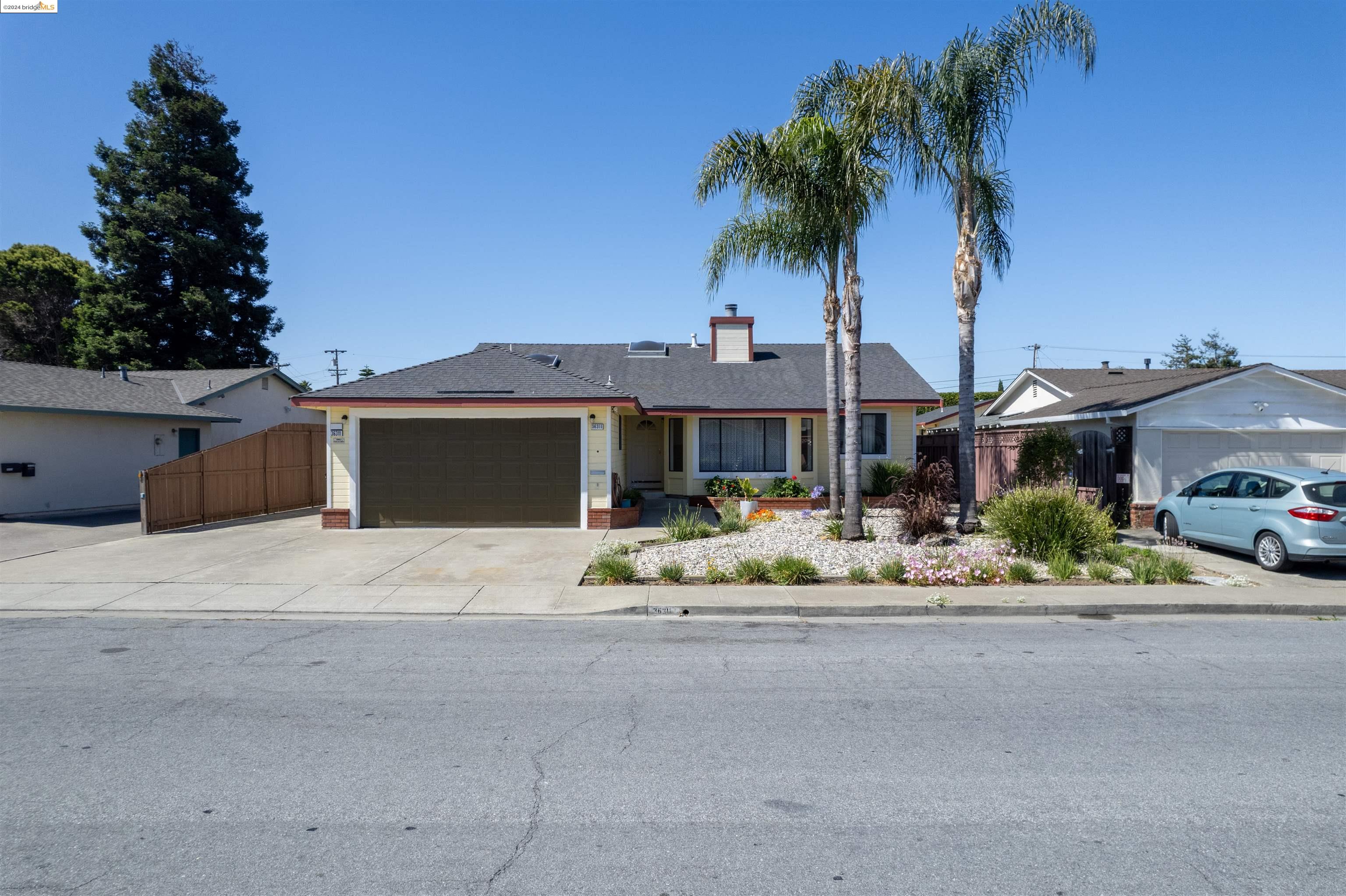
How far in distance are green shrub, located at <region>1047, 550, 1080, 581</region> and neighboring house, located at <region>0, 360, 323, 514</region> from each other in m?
21.4

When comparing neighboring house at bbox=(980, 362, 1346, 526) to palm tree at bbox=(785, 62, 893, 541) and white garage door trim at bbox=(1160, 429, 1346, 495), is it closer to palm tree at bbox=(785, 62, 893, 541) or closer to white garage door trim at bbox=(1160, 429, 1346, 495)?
white garage door trim at bbox=(1160, 429, 1346, 495)

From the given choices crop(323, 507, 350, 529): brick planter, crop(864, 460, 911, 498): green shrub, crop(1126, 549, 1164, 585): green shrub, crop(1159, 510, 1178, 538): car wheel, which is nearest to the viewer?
crop(1126, 549, 1164, 585): green shrub

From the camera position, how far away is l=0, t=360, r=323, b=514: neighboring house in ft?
59.4

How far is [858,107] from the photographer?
12.8m

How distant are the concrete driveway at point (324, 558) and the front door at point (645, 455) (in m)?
7.45

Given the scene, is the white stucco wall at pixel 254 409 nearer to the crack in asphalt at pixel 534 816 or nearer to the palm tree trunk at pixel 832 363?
the palm tree trunk at pixel 832 363

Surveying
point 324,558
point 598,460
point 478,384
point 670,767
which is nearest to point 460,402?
point 478,384

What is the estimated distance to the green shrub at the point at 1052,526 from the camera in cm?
1168

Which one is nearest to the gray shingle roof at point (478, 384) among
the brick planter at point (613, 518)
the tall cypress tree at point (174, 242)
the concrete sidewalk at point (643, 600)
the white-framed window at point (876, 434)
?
the brick planter at point (613, 518)

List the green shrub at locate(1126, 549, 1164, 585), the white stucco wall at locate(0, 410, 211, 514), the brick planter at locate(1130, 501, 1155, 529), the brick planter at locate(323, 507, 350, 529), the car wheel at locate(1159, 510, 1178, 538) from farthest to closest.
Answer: the white stucco wall at locate(0, 410, 211, 514), the brick planter at locate(1130, 501, 1155, 529), the brick planter at locate(323, 507, 350, 529), the car wheel at locate(1159, 510, 1178, 538), the green shrub at locate(1126, 549, 1164, 585)

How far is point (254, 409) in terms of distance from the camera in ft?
86.9

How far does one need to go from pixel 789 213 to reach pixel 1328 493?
9201 millimetres

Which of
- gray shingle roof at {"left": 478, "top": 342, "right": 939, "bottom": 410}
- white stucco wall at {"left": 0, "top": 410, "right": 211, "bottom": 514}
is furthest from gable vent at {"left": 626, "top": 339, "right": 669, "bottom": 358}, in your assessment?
white stucco wall at {"left": 0, "top": 410, "right": 211, "bottom": 514}

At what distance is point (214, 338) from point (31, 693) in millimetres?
35998
